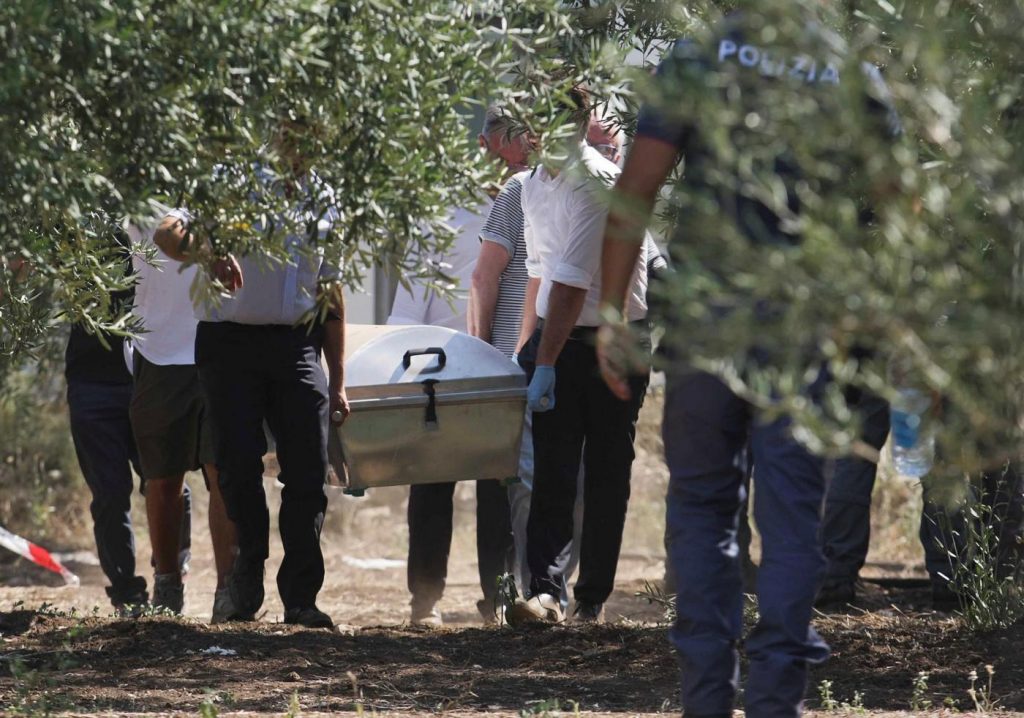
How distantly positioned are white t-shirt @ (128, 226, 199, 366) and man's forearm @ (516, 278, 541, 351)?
4.26 feet

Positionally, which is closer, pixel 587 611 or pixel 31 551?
pixel 587 611

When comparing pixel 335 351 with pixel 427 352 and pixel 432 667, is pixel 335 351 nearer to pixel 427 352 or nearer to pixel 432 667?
pixel 427 352

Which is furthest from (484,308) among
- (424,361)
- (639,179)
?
(639,179)

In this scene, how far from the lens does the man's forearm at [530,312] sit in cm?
597

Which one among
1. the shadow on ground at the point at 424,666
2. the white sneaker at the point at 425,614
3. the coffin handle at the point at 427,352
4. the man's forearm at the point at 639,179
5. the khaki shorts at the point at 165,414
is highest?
the man's forearm at the point at 639,179

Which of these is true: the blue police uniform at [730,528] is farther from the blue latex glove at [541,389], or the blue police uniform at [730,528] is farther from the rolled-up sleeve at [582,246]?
the blue latex glove at [541,389]

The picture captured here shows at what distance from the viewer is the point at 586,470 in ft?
18.9

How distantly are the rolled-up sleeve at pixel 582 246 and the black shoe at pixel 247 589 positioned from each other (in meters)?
1.58

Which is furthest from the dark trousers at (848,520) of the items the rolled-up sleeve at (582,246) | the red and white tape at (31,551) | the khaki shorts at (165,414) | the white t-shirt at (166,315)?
the red and white tape at (31,551)

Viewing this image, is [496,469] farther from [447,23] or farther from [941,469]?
[941,469]

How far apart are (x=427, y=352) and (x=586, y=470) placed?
76cm

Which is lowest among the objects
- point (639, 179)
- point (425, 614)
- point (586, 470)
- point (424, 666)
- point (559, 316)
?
point (425, 614)

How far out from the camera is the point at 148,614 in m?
5.57

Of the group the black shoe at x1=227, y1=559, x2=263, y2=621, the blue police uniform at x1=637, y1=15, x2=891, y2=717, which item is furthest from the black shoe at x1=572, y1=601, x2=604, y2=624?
the blue police uniform at x1=637, y1=15, x2=891, y2=717
